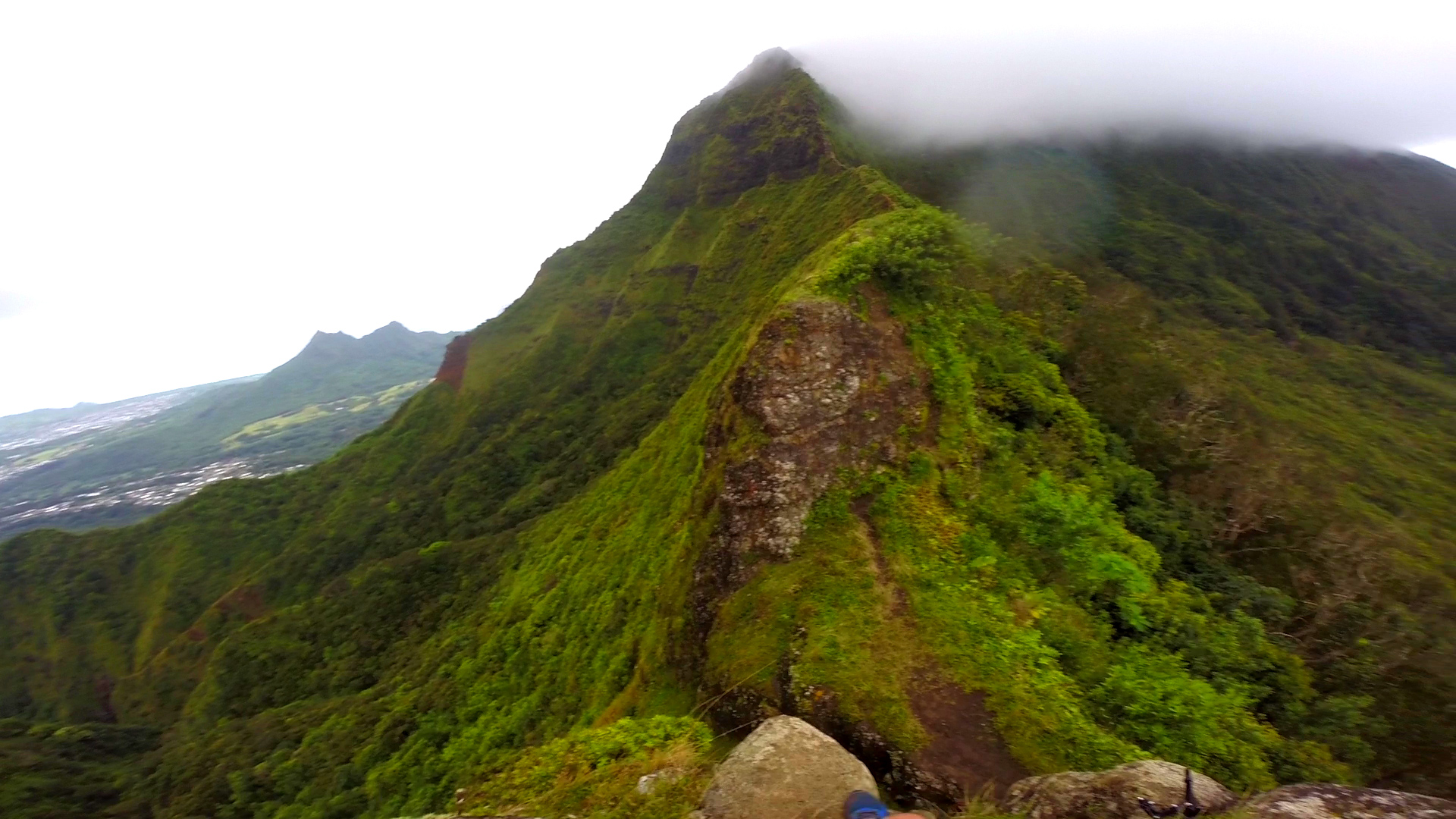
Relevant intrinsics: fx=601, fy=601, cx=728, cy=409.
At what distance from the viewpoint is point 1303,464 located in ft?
57.4

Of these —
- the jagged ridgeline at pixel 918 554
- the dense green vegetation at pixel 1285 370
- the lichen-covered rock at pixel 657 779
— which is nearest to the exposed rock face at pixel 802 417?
the jagged ridgeline at pixel 918 554

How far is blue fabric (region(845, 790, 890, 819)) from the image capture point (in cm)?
688

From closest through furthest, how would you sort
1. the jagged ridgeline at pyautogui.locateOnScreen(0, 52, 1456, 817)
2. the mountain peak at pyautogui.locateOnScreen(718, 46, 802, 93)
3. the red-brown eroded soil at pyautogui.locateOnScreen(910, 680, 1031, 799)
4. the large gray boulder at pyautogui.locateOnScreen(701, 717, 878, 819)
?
the large gray boulder at pyautogui.locateOnScreen(701, 717, 878, 819)
the red-brown eroded soil at pyautogui.locateOnScreen(910, 680, 1031, 799)
the jagged ridgeline at pyautogui.locateOnScreen(0, 52, 1456, 817)
the mountain peak at pyautogui.locateOnScreen(718, 46, 802, 93)

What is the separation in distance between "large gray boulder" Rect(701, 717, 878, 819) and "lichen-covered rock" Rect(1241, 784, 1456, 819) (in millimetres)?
4152

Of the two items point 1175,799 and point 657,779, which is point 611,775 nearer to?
point 657,779

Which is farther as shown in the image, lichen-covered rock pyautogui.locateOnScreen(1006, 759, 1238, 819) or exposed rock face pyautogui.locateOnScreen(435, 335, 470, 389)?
exposed rock face pyautogui.locateOnScreen(435, 335, 470, 389)

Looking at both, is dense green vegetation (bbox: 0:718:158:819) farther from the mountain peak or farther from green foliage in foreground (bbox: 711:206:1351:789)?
the mountain peak

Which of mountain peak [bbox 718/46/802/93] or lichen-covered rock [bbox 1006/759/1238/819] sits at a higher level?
mountain peak [bbox 718/46/802/93]

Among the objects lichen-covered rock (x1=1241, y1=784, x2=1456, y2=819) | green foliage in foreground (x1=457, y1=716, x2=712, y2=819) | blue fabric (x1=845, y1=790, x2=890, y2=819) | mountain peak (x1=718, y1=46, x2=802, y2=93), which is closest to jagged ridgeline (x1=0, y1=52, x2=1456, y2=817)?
green foliage in foreground (x1=457, y1=716, x2=712, y2=819)

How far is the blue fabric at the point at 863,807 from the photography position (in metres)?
→ 6.88

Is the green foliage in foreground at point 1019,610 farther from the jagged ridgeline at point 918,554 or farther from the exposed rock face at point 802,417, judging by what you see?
the exposed rock face at point 802,417

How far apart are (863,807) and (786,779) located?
0.96m

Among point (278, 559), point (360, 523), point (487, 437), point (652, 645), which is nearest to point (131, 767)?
point (278, 559)

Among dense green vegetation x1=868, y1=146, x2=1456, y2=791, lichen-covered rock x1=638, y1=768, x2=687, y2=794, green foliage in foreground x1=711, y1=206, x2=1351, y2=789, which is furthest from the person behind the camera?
dense green vegetation x1=868, y1=146, x2=1456, y2=791
